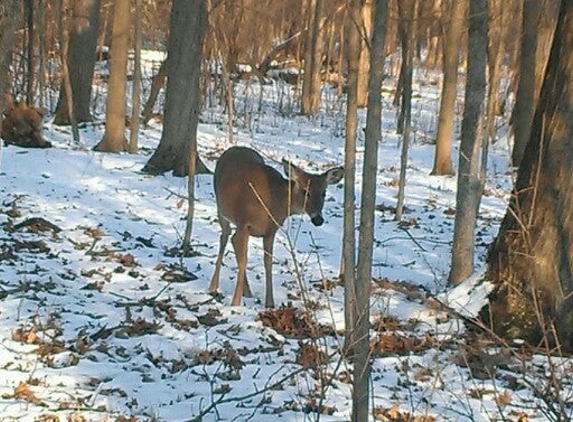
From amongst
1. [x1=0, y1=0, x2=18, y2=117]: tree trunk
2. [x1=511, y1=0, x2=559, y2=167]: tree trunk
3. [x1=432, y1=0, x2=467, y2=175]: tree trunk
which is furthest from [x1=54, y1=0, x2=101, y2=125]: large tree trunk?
[x1=0, y1=0, x2=18, y2=117]: tree trunk

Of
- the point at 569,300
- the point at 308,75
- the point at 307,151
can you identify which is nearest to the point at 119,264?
the point at 569,300

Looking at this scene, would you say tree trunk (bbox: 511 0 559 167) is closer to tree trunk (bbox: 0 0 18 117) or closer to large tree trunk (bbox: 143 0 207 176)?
large tree trunk (bbox: 143 0 207 176)

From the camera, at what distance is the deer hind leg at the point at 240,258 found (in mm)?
9578

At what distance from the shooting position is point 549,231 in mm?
7449

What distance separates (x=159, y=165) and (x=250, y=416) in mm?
12281

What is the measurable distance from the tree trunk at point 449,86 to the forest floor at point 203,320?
3145 mm

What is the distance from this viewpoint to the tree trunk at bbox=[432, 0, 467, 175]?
19.5m

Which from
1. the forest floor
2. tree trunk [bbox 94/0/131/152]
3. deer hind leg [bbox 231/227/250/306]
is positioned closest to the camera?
the forest floor

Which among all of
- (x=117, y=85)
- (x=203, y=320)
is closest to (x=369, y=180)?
(x=203, y=320)

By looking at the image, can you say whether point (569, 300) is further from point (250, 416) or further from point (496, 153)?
point (496, 153)

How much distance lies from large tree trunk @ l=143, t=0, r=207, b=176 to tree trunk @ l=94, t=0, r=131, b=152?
1675 mm

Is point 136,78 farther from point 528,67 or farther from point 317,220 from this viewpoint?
point 317,220

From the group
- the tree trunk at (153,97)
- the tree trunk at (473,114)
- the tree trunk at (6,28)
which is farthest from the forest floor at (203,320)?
the tree trunk at (153,97)

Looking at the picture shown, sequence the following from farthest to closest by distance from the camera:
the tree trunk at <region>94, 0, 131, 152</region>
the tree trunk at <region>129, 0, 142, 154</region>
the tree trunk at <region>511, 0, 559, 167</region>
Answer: the tree trunk at <region>511, 0, 559, 167</region> < the tree trunk at <region>94, 0, 131, 152</region> < the tree trunk at <region>129, 0, 142, 154</region>
